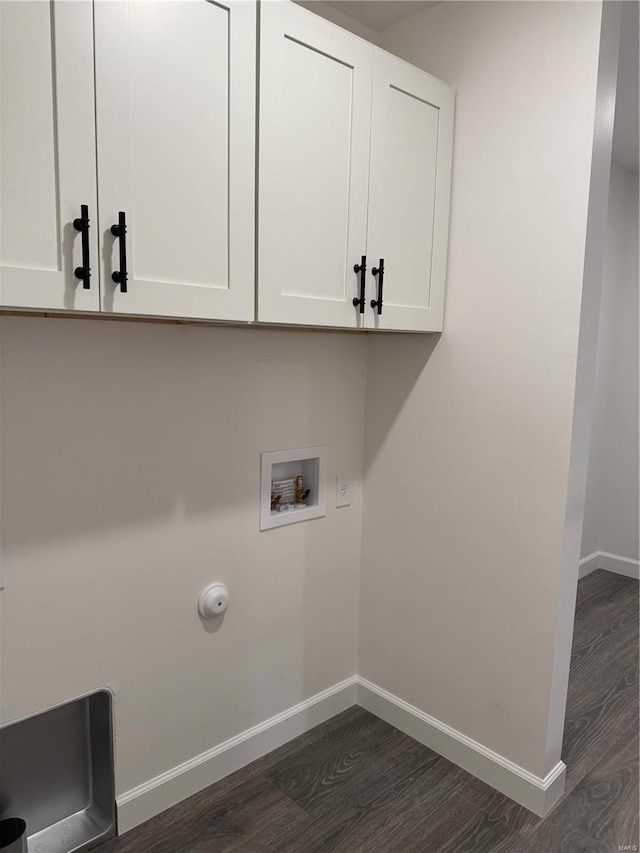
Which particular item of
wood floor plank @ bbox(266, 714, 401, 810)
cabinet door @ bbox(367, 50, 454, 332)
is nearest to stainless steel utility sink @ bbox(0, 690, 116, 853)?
wood floor plank @ bbox(266, 714, 401, 810)

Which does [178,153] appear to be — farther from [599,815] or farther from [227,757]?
[599,815]

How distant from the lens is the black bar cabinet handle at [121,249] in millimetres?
1305

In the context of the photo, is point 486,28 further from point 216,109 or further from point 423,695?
point 423,695

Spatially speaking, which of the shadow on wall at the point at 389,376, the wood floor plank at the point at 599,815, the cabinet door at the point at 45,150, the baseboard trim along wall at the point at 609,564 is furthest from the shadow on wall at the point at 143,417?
the baseboard trim along wall at the point at 609,564

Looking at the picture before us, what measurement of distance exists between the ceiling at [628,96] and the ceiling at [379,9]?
68cm

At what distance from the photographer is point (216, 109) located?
1.46 m

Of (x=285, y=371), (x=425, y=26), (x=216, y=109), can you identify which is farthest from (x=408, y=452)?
(x=425, y=26)

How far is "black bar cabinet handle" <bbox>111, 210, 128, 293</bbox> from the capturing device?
1305mm

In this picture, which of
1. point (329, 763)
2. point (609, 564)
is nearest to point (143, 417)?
point (329, 763)

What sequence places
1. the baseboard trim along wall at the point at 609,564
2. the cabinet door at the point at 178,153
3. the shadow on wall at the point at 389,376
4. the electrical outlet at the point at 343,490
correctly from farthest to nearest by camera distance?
the baseboard trim along wall at the point at 609,564, the electrical outlet at the point at 343,490, the shadow on wall at the point at 389,376, the cabinet door at the point at 178,153

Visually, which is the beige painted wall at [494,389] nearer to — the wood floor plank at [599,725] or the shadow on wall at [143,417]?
the wood floor plank at [599,725]

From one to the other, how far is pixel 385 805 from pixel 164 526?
1.19 meters

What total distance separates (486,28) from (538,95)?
0.32 meters

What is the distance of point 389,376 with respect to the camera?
7.75 ft
